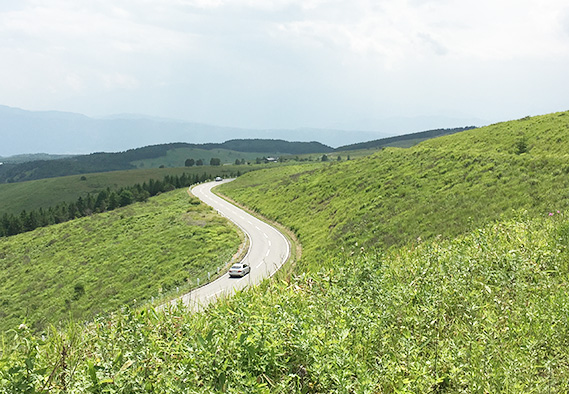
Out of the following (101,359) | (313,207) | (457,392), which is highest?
(101,359)

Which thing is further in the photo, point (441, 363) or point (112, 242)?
point (112, 242)

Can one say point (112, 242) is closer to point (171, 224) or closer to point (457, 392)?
point (171, 224)

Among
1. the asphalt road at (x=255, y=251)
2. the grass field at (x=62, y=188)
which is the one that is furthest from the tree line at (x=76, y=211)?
the asphalt road at (x=255, y=251)

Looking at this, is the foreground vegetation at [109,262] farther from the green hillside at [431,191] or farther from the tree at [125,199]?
the tree at [125,199]

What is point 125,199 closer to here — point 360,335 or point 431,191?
point 431,191

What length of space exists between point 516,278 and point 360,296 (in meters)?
2.79

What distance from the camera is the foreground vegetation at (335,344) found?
3.67 metres

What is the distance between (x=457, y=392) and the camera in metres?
3.81

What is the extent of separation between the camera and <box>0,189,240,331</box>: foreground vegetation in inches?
1442

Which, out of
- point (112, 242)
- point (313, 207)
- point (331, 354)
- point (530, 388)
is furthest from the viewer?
point (112, 242)

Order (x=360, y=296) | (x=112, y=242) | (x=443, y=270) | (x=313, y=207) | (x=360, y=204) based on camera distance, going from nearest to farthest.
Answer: (x=360, y=296)
(x=443, y=270)
(x=360, y=204)
(x=313, y=207)
(x=112, y=242)

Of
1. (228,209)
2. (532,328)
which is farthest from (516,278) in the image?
(228,209)

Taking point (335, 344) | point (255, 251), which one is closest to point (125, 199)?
point (255, 251)

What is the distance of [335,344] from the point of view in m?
4.09
